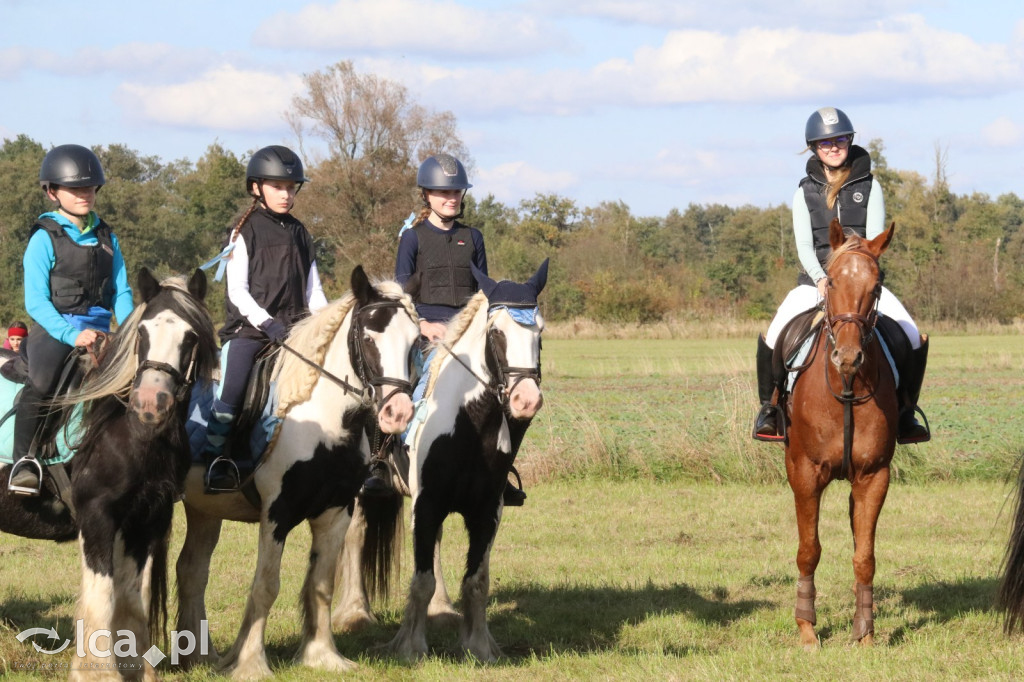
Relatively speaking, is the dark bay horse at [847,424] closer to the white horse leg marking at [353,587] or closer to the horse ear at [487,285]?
the horse ear at [487,285]

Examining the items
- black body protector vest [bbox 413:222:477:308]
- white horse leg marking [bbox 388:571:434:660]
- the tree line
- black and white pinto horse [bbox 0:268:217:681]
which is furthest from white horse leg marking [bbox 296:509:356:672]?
the tree line

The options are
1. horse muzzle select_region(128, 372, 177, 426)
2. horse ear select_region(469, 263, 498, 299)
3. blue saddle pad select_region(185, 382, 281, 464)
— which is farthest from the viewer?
horse ear select_region(469, 263, 498, 299)

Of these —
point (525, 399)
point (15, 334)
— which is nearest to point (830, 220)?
point (525, 399)

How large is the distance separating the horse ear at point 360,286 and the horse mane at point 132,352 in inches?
33.8

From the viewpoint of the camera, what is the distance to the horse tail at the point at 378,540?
7.79 meters

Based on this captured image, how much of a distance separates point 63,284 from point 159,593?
1885 millimetres

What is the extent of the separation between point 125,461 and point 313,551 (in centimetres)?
142

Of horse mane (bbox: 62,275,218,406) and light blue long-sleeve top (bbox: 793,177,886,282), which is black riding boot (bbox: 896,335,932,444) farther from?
horse mane (bbox: 62,275,218,406)

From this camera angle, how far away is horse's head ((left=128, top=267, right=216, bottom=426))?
5203 millimetres

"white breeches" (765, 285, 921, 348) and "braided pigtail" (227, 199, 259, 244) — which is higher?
"braided pigtail" (227, 199, 259, 244)

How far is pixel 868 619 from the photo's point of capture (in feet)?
22.7

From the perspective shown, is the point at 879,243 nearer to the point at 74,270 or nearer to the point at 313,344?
the point at 313,344

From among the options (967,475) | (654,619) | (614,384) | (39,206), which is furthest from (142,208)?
(654,619)

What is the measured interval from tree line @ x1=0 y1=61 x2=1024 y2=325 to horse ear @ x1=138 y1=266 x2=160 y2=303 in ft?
73.8
